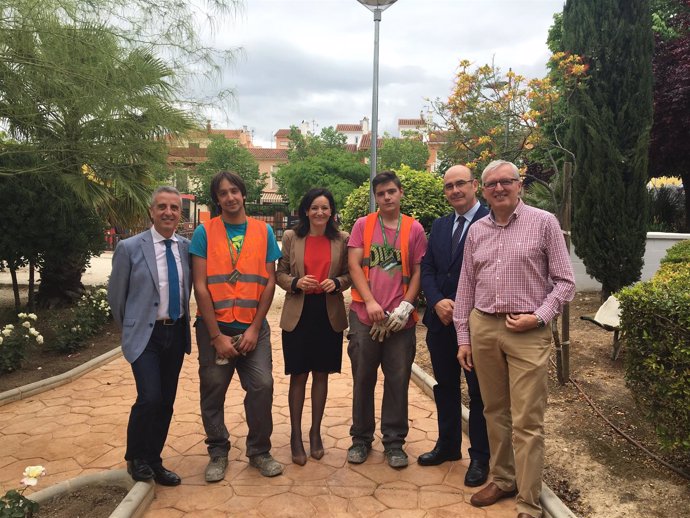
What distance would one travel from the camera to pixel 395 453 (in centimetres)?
366

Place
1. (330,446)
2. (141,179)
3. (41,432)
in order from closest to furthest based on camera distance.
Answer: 1. (330,446)
2. (41,432)
3. (141,179)

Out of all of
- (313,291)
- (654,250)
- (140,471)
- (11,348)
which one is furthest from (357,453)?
(654,250)

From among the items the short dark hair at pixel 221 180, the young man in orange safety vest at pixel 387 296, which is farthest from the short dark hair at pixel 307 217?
the short dark hair at pixel 221 180

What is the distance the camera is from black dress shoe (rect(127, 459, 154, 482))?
3268 millimetres

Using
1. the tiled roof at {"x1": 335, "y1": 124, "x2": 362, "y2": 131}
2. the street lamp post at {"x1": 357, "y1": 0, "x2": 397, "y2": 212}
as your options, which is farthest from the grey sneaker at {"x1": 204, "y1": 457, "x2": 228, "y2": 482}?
the tiled roof at {"x1": 335, "y1": 124, "x2": 362, "y2": 131}

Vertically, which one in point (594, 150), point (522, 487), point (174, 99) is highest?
point (174, 99)

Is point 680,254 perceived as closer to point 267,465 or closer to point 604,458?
point 604,458

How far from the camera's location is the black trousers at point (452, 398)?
11.2 ft

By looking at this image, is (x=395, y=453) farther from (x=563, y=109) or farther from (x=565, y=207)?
(x=563, y=109)

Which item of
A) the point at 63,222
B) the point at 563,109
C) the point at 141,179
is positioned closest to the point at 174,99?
the point at 141,179

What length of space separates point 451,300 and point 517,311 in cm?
55

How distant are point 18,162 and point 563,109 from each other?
31.3 ft

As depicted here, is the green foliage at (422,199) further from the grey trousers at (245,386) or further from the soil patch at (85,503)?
the soil patch at (85,503)

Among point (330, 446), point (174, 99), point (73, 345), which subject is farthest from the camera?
point (174, 99)
